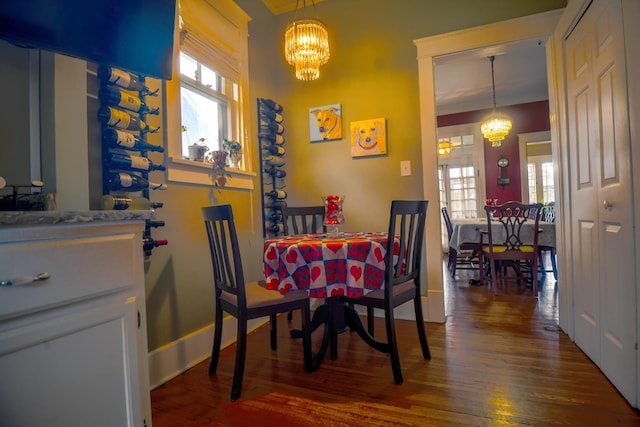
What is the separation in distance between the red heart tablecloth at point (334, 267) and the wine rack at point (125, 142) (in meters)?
0.72

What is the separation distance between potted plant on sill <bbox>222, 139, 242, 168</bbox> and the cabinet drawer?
151 centimetres

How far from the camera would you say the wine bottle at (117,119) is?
1.54 m

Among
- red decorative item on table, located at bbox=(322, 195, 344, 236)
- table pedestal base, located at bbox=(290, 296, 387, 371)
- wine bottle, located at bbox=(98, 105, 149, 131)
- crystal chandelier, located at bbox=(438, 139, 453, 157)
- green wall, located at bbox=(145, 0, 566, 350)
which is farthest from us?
crystal chandelier, located at bbox=(438, 139, 453, 157)

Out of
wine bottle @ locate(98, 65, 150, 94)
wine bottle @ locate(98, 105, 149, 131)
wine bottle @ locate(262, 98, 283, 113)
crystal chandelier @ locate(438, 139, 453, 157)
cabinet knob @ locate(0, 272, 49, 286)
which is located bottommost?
cabinet knob @ locate(0, 272, 49, 286)

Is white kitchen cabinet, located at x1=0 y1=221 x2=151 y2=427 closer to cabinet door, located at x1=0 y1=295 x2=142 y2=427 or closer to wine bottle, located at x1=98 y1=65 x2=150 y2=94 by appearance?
cabinet door, located at x1=0 y1=295 x2=142 y2=427

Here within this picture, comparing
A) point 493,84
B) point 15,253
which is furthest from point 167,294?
point 493,84

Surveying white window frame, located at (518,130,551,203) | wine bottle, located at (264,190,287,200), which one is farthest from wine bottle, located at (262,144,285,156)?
white window frame, located at (518,130,551,203)

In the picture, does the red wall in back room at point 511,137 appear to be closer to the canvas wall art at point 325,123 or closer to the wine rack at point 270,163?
the canvas wall art at point 325,123

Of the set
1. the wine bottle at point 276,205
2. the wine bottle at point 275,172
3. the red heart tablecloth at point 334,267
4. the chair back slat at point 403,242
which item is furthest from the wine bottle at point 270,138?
the chair back slat at point 403,242

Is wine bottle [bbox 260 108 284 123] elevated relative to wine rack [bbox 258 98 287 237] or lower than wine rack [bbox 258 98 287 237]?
elevated

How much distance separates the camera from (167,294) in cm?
188

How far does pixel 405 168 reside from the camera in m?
2.80

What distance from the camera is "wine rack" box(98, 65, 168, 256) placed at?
1545 millimetres

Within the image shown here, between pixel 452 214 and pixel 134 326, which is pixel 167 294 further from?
pixel 452 214
